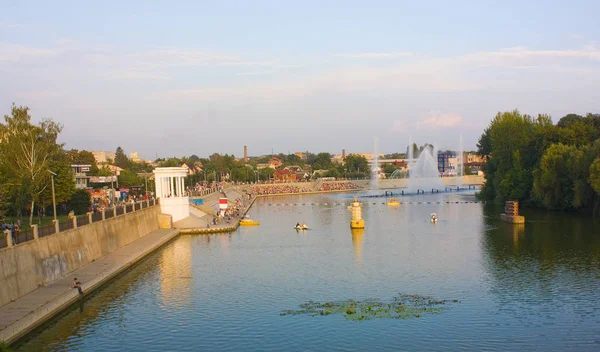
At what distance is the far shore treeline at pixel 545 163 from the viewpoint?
60000 mm

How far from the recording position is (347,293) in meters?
28.3

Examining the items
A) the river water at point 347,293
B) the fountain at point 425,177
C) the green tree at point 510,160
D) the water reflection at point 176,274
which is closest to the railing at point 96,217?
the river water at point 347,293

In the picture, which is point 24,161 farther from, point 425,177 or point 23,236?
point 425,177

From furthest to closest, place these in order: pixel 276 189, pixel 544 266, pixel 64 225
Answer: pixel 276 189 < pixel 544 266 < pixel 64 225

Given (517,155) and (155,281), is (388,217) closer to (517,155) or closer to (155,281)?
(517,155)

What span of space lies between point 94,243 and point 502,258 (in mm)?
25031

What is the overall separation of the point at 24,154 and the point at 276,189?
92.2m

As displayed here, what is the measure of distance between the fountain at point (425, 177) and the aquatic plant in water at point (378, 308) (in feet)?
332

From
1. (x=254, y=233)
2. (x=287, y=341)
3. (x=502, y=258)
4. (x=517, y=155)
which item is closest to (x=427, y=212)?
(x=517, y=155)

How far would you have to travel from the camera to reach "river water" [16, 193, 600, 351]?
21530 millimetres

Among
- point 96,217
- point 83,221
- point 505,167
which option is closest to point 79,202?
point 96,217

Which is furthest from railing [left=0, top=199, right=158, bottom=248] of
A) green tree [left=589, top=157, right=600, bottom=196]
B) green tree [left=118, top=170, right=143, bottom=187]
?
green tree [left=118, top=170, right=143, bottom=187]

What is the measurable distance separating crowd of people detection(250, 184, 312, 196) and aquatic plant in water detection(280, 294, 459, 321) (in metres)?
107

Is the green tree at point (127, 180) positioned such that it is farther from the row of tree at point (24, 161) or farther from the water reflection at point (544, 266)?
the water reflection at point (544, 266)
